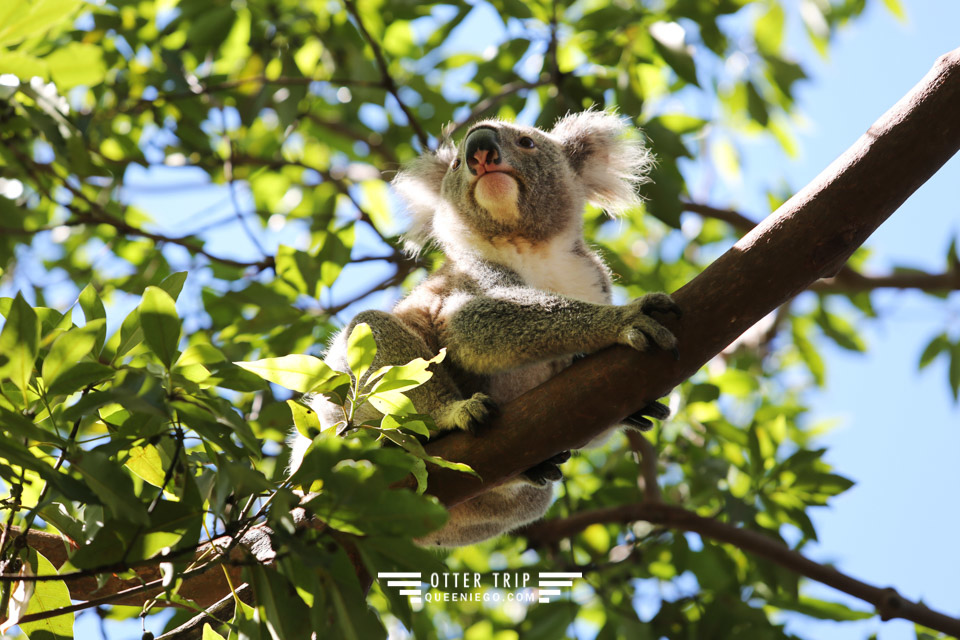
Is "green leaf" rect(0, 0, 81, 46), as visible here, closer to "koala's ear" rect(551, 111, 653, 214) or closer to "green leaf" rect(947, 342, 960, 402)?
"koala's ear" rect(551, 111, 653, 214)

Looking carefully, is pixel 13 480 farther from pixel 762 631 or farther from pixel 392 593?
pixel 762 631

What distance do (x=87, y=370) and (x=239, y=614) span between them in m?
0.66

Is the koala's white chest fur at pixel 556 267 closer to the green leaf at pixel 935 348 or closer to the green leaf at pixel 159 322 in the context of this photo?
the green leaf at pixel 159 322

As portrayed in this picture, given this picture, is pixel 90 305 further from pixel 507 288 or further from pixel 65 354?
pixel 507 288

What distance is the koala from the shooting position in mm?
2961

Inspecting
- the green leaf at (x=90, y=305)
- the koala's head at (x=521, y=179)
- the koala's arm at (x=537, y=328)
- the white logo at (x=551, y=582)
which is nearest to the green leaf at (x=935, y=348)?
the koala's head at (x=521, y=179)

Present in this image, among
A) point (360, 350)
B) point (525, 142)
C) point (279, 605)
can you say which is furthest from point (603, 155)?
point (279, 605)

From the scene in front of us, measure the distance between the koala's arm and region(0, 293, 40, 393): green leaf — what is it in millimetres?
1628

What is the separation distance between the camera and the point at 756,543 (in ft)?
12.1

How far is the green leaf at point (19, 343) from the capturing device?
5.50 feet

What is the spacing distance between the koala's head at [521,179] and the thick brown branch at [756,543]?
4.62 ft

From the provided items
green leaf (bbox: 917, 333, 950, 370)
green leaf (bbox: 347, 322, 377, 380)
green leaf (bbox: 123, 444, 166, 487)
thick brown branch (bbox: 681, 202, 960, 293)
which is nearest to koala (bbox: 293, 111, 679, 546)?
thick brown branch (bbox: 681, 202, 960, 293)

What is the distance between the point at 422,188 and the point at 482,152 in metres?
0.89

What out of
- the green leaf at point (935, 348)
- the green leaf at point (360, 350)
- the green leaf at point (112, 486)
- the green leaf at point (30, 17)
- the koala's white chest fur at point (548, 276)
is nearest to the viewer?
the green leaf at point (112, 486)
